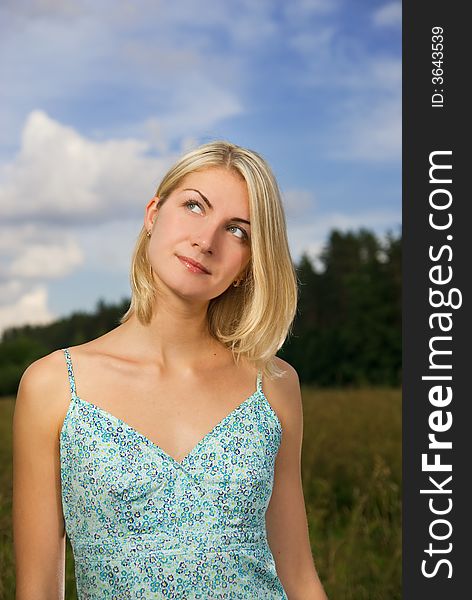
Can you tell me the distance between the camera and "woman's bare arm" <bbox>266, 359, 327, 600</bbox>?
7.89ft

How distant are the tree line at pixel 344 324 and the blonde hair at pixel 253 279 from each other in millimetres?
17489

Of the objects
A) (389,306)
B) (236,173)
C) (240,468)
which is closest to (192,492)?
(240,468)

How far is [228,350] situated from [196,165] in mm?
522

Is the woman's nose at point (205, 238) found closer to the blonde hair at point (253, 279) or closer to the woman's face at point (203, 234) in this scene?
the woman's face at point (203, 234)

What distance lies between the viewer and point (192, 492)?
6.93 feet

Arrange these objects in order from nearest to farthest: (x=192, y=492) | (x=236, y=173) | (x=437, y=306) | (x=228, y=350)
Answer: (x=192, y=492)
(x=236, y=173)
(x=228, y=350)
(x=437, y=306)

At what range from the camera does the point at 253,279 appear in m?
2.42

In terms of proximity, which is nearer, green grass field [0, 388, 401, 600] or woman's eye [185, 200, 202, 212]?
woman's eye [185, 200, 202, 212]

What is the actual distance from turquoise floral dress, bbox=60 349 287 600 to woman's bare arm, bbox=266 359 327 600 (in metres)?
0.22

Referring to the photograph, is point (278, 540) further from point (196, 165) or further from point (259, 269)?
point (196, 165)

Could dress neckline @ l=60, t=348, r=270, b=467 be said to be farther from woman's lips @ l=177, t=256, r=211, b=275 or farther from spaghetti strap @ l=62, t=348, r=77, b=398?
woman's lips @ l=177, t=256, r=211, b=275

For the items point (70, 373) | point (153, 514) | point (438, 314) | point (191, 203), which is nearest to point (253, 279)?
point (191, 203)

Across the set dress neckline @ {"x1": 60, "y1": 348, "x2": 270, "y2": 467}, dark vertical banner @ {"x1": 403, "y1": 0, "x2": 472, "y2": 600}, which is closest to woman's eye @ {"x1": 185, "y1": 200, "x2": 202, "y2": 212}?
dress neckline @ {"x1": 60, "y1": 348, "x2": 270, "y2": 467}

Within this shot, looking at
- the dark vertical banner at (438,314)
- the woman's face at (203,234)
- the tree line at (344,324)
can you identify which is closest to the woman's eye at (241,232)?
the woman's face at (203,234)
